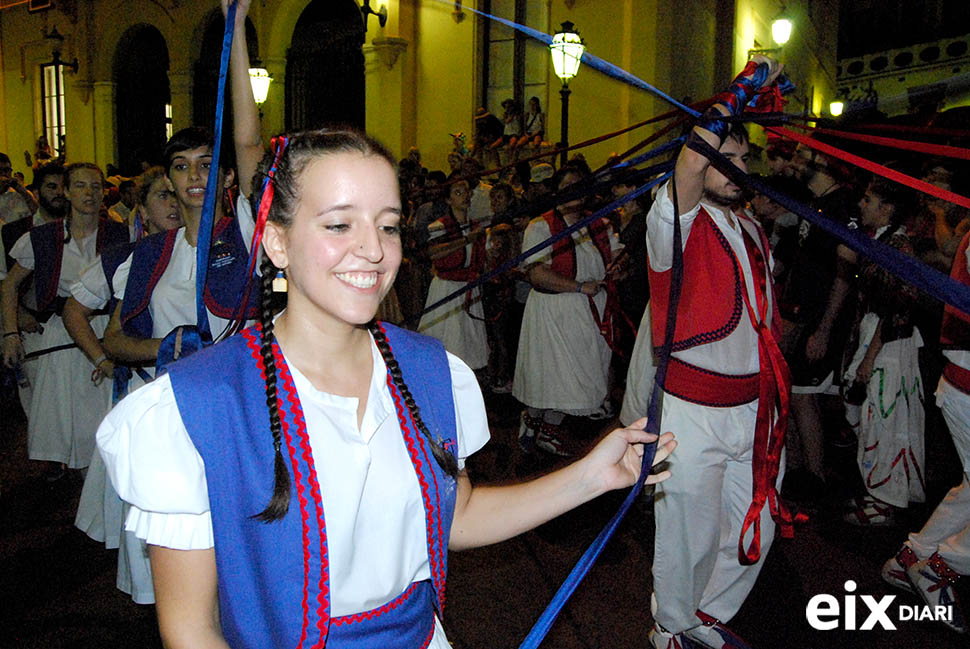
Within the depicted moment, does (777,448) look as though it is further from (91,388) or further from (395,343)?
(91,388)

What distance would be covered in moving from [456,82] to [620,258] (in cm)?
784

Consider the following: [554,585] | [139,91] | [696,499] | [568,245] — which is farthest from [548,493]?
[139,91]

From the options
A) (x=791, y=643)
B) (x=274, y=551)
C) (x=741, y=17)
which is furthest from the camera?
(x=741, y=17)

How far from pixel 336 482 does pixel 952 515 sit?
10.5ft

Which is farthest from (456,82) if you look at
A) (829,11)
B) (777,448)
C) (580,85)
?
(829,11)

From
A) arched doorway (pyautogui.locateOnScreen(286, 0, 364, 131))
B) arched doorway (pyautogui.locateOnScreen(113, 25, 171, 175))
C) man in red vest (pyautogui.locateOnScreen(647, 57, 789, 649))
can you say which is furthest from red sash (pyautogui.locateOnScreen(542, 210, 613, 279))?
arched doorway (pyautogui.locateOnScreen(113, 25, 171, 175))

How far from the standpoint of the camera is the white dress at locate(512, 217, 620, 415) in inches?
242

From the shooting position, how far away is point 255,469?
4.65 ft

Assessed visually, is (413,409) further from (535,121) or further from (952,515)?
(535,121)

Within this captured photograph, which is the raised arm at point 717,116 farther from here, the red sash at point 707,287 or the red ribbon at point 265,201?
the red ribbon at point 265,201

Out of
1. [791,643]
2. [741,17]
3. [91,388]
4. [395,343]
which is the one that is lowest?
[791,643]

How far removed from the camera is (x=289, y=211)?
159 centimetres

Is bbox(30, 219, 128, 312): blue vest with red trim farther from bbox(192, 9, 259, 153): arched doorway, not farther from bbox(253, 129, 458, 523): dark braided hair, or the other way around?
bbox(192, 9, 259, 153): arched doorway

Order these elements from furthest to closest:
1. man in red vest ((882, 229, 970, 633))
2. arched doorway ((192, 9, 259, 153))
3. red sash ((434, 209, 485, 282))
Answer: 1. arched doorway ((192, 9, 259, 153))
2. red sash ((434, 209, 485, 282))
3. man in red vest ((882, 229, 970, 633))
